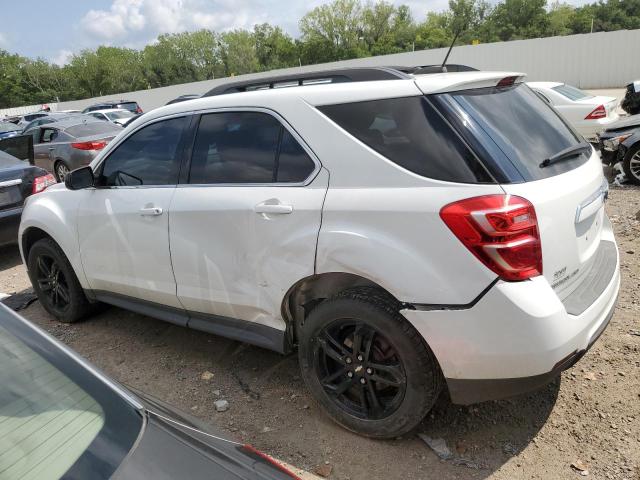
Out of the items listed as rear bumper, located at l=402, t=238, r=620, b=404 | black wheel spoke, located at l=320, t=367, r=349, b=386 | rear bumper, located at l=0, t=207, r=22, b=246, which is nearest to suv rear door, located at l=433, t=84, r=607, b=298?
rear bumper, located at l=402, t=238, r=620, b=404

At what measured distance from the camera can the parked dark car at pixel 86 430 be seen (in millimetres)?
Answer: 1255

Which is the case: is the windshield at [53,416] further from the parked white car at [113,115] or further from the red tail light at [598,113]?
the parked white car at [113,115]

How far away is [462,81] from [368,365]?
1.47 meters

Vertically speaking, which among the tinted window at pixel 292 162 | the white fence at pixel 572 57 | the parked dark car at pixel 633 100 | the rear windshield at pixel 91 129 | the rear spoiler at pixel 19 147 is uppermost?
the tinted window at pixel 292 162

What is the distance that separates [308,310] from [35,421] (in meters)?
1.73

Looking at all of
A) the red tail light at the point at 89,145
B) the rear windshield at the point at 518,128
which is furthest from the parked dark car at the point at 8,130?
the rear windshield at the point at 518,128

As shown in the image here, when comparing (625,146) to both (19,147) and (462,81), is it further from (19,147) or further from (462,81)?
(19,147)

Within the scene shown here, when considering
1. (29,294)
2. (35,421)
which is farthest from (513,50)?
(35,421)

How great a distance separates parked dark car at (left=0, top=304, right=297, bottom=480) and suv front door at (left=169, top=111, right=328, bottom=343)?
49.3 inches

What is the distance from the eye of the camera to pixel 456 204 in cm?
226

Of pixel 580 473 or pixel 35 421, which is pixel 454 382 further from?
pixel 35 421

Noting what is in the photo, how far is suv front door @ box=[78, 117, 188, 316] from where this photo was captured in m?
3.41

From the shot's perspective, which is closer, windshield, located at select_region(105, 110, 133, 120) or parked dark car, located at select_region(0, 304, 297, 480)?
parked dark car, located at select_region(0, 304, 297, 480)

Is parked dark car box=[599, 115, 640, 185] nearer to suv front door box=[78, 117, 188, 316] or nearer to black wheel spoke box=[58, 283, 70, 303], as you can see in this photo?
suv front door box=[78, 117, 188, 316]
